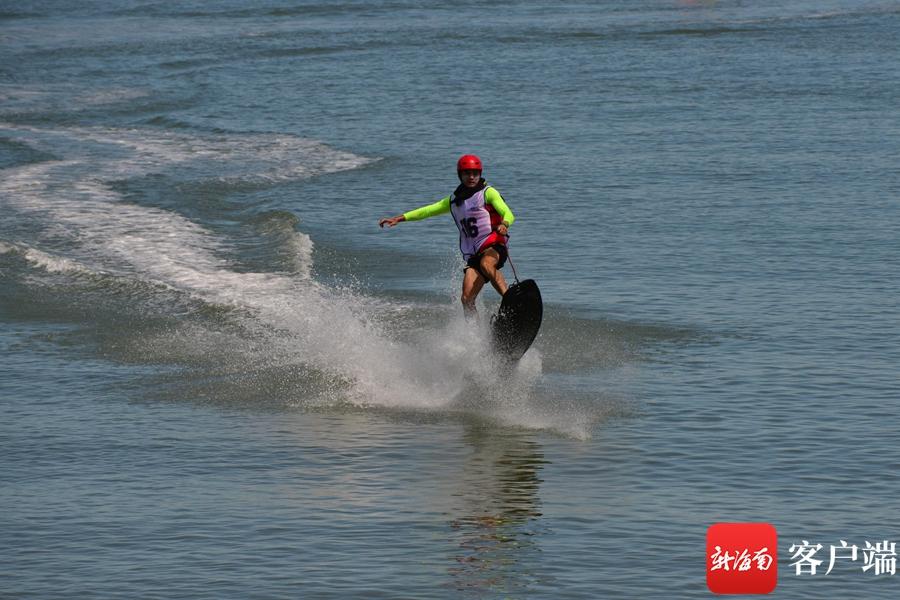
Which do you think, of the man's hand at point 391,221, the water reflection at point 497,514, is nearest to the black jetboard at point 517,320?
the man's hand at point 391,221

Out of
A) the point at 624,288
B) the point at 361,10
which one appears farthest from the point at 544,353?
the point at 361,10

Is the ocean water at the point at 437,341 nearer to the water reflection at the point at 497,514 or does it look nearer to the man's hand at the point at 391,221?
the water reflection at the point at 497,514

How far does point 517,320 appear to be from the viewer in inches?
656

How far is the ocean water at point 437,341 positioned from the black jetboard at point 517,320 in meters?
0.31

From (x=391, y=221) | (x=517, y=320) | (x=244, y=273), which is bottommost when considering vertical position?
(x=244, y=273)

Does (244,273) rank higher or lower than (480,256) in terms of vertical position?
lower

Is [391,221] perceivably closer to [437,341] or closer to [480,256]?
[480,256]

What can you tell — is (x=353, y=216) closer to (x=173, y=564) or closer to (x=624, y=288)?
(x=624, y=288)

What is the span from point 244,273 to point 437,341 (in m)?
5.93

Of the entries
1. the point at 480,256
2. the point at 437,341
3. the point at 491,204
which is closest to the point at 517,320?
the point at 480,256

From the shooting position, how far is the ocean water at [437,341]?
1251 centimetres

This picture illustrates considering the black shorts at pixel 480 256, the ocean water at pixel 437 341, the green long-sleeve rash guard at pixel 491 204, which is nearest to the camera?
the ocean water at pixel 437 341

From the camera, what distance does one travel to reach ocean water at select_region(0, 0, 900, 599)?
12.5 metres

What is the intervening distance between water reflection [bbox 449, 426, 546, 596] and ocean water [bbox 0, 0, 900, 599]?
0.12ft
